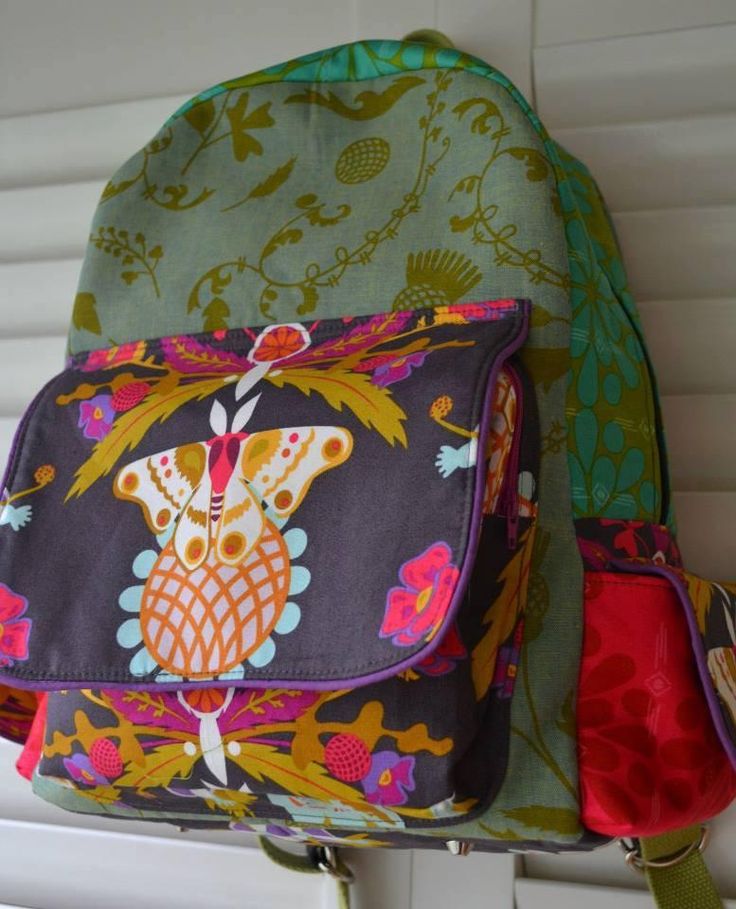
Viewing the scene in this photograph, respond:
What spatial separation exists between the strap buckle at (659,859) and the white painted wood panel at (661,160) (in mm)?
474

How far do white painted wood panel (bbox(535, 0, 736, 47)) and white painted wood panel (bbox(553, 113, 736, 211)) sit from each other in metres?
0.08

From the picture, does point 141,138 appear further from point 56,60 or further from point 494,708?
point 494,708

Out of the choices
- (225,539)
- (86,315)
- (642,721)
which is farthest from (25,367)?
(642,721)

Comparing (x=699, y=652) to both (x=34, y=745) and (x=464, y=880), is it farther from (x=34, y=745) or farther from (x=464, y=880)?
(x=34, y=745)

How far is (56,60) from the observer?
97 cm

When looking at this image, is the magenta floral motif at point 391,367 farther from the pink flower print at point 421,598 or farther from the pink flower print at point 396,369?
the pink flower print at point 421,598

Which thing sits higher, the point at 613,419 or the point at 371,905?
the point at 613,419

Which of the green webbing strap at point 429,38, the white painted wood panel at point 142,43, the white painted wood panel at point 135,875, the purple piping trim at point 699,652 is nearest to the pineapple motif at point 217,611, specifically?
the purple piping trim at point 699,652

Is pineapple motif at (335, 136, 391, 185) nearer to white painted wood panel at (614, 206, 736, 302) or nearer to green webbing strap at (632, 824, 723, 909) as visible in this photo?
white painted wood panel at (614, 206, 736, 302)

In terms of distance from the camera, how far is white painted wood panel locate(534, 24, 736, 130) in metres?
0.78

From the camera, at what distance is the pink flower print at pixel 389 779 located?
0.54 m

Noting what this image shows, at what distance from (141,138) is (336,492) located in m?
0.51

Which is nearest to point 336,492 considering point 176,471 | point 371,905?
point 176,471

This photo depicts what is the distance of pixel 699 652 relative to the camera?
0.57 m
